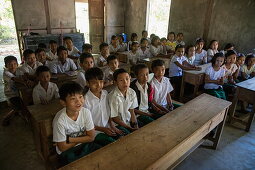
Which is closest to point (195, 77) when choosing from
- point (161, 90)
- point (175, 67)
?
point (175, 67)

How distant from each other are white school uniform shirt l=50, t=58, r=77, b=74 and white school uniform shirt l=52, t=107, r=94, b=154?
2.15m

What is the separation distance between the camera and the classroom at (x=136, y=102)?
5.29 ft

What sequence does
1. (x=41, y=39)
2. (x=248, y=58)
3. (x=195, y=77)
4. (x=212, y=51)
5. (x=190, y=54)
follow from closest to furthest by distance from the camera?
(x=195, y=77) < (x=248, y=58) < (x=190, y=54) < (x=212, y=51) < (x=41, y=39)

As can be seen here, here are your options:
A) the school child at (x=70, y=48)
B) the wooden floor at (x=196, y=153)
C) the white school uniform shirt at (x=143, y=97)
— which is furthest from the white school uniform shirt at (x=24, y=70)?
the white school uniform shirt at (x=143, y=97)

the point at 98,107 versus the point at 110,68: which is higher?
the point at 110,68

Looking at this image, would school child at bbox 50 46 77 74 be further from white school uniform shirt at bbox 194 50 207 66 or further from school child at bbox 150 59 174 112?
white school uniform shirt at bbox 194 50 207 66

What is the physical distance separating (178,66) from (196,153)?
1974 millimetres

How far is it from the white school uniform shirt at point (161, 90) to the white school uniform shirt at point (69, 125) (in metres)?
1.14

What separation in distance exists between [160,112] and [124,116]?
22.1 inches

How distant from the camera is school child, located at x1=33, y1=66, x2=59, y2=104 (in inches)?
97.5

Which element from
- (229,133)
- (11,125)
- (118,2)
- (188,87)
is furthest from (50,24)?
(229,133)

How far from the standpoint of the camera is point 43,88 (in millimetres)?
2529

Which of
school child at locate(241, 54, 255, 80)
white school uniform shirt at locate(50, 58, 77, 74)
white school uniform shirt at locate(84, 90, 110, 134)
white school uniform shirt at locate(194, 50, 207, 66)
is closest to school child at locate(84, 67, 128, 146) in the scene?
white school uniform shirt at locate(84, 90, 110, 134)

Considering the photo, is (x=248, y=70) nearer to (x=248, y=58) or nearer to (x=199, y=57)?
(x=248, y=58)
